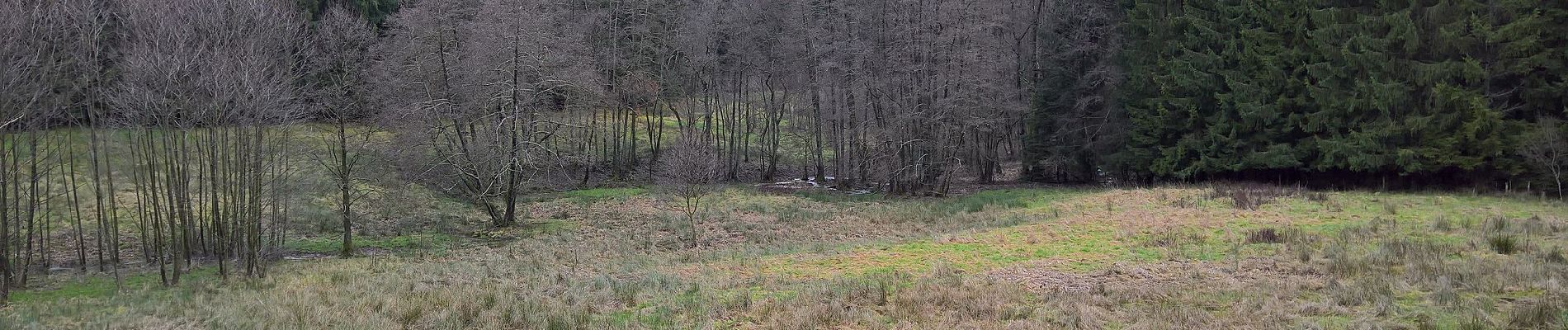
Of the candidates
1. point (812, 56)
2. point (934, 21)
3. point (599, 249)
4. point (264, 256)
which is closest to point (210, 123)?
point (264, 256)

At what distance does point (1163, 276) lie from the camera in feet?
34.7

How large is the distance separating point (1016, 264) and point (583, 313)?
19.1ft

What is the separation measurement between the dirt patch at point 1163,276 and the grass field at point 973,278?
45mm

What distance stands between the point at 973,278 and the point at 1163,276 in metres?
2.28

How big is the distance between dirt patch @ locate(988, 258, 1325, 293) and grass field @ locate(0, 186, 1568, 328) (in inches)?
1.8

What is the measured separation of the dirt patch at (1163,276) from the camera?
9898 mm

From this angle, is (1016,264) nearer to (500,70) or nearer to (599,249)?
(599,249)

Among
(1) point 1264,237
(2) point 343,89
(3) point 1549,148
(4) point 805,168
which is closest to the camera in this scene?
(1) point 1264,237

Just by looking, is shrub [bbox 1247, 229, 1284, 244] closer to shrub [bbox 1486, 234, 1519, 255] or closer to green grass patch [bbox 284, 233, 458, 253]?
shrub [bbox 1486, 234, 1519, 255]

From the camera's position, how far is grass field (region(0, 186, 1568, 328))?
28.1 ft

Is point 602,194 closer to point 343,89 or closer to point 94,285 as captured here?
point 343,89

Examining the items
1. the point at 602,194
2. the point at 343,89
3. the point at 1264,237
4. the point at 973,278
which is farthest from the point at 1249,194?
the point at 602,194

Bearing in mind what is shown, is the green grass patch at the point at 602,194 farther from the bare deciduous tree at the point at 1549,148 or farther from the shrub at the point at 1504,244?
the bare deciduous tree at the point at 1549,148

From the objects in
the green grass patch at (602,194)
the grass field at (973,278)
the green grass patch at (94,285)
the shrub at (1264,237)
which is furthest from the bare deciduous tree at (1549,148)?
the green grass patch at (94,285)
